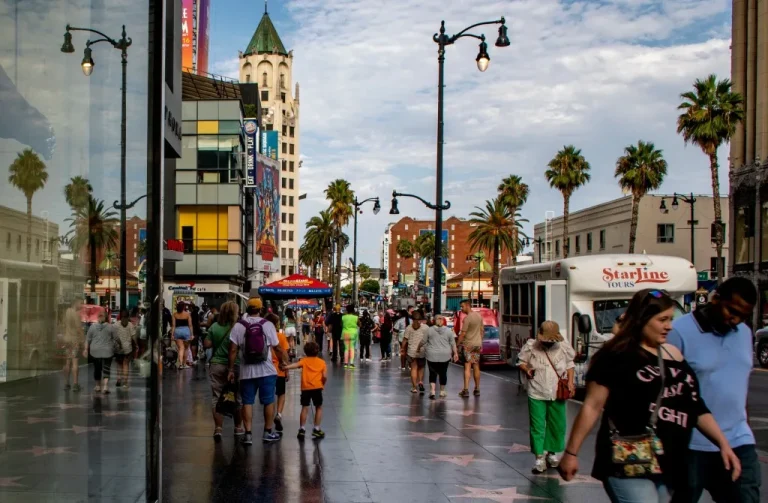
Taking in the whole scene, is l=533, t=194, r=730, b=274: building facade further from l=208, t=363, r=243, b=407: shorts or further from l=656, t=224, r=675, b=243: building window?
l=208, t=363, r=243, b=407: shorts

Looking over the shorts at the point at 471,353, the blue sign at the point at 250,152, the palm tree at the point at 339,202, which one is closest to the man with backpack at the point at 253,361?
the shorts at the point at 471,353

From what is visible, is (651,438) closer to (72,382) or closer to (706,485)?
(706,485)

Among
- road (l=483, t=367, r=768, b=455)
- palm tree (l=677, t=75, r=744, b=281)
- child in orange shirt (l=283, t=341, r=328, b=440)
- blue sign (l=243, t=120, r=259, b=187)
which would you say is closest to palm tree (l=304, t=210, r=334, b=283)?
blue sign (l=243, t=120, r=259, b=187)

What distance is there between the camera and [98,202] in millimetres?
4520

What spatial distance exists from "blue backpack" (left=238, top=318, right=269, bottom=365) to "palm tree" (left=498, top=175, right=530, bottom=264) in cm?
6075

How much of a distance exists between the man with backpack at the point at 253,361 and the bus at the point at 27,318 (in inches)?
281

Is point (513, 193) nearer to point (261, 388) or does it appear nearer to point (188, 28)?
point (188, 28)

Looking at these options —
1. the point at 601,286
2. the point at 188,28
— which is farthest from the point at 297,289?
the point at 188,28

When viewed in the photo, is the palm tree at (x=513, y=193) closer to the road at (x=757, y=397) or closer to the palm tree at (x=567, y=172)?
the palm tree at (x=567, y=172)

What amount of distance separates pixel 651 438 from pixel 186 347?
20.7 m

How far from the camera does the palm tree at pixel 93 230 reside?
4.08 metres

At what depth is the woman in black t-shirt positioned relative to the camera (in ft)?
14.7

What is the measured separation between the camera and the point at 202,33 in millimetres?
71500

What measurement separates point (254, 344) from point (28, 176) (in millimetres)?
7639
